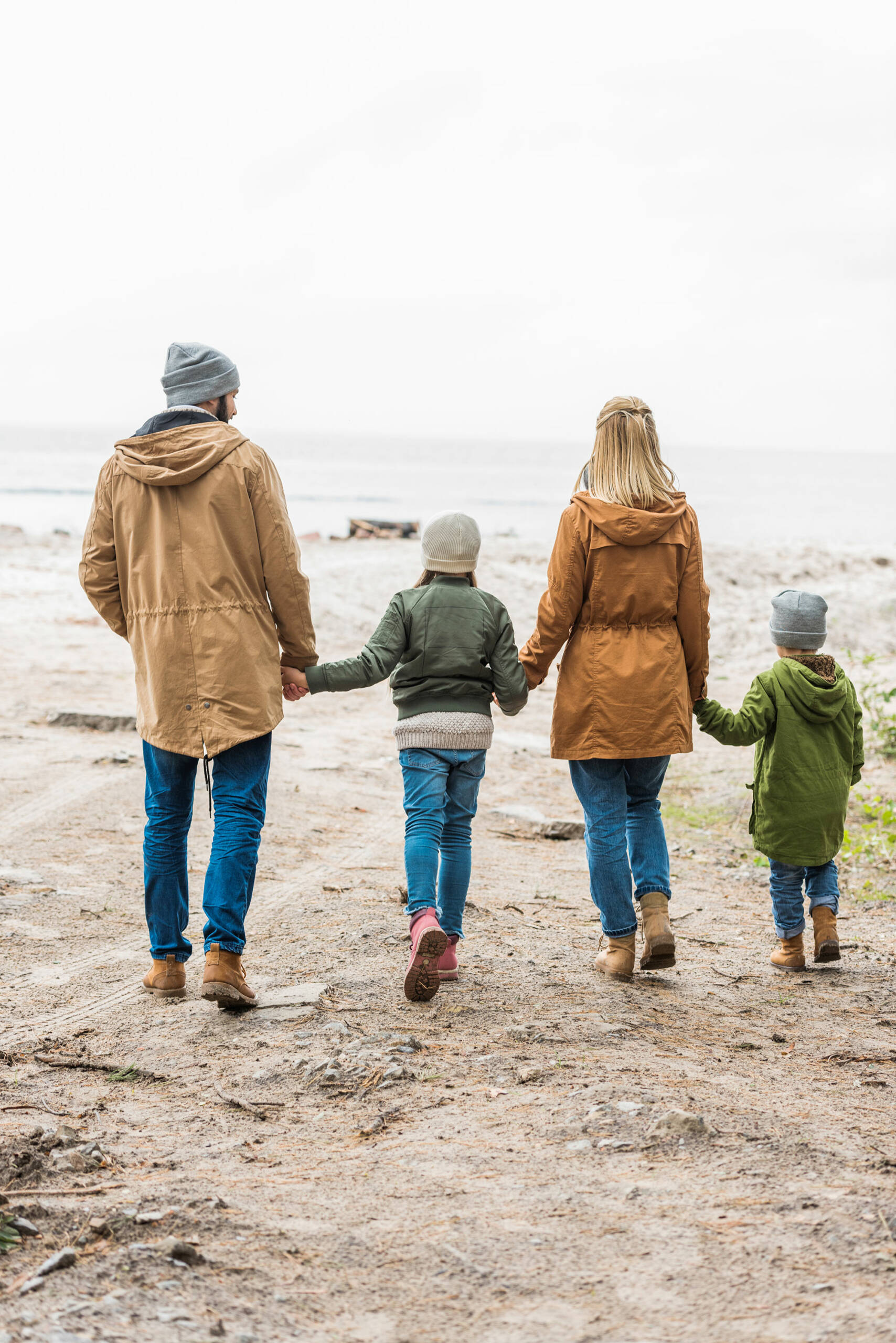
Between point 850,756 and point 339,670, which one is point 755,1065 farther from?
point 339,670

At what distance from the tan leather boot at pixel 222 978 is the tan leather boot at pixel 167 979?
334 millimetres

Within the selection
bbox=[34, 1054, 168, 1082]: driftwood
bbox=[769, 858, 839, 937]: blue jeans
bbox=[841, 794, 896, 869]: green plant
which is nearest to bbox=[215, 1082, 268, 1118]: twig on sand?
bbox=[34, 1054, 168, 1082]: driftwood

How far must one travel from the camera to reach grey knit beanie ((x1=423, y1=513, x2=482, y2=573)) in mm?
4180

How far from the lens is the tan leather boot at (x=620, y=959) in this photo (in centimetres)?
436

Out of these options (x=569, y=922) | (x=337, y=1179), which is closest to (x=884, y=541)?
(x=569, y=922)

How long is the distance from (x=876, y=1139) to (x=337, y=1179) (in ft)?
4.52

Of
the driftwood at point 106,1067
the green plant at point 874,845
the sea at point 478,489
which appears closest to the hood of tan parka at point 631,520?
the driftwood at point 106,1067

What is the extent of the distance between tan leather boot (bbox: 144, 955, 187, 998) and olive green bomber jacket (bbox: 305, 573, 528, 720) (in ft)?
3.69

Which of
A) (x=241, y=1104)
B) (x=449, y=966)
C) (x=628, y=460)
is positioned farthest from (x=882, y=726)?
(x=241, y=1104)

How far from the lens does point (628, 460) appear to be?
425cm

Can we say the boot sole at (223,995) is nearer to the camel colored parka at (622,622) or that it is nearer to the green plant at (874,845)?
the camel colored parka at (622,622)

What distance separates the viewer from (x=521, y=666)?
169 inches

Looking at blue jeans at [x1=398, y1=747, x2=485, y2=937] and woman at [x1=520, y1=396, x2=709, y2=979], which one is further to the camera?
woman at [x1=520, y1=396, x2=709, y2=979]

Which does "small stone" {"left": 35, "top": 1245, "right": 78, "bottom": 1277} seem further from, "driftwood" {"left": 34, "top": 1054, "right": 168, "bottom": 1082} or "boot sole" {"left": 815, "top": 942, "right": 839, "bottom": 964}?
"boot sole" {"left": 815, "top": 942, "right": 839, "bottom": 964}
